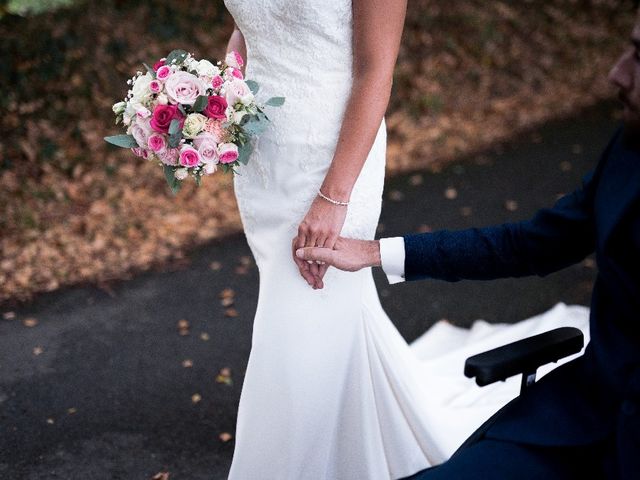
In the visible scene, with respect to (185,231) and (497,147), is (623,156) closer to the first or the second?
(185,231)

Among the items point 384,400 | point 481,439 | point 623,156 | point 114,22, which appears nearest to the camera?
point 623,156

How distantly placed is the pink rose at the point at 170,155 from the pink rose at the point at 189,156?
Result: 0.11ft

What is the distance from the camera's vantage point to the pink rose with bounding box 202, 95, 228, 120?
2369 mm

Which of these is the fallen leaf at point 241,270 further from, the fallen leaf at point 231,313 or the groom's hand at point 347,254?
the groom's hand at point 347,254

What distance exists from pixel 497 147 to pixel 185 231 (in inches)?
114

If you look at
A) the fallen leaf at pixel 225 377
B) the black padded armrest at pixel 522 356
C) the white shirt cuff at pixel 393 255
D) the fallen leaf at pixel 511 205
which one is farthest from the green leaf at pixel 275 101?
the fallen leaf at pixel 511 205

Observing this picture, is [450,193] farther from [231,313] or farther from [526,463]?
[526,463]

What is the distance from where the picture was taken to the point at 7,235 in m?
5.11

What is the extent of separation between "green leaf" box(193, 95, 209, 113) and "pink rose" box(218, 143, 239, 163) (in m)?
0.12

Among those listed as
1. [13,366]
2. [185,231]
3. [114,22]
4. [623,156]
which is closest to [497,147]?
[185,231]

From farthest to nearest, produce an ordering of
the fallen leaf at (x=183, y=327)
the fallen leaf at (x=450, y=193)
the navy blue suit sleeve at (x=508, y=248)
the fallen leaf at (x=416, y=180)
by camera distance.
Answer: the fallen leaf at (x=416, y=180) < the fallen leaf at (x=450, y=193) < the fallen leaf at (x=183, y=327) < the navy blue suit sleeve at (x=508, y=248)

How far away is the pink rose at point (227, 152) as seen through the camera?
2414 mm

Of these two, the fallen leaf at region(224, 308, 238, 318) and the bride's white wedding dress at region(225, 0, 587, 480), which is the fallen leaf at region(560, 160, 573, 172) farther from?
the bride's white wedding dress at region(225, 0, 587, 480)

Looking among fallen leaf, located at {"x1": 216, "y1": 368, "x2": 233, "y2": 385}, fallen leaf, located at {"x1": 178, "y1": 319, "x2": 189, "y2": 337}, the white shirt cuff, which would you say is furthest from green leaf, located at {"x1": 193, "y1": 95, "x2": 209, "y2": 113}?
fallen leaf, located at {"x1": 178, "y1": 319, "x2": 189, "y2": 337}
